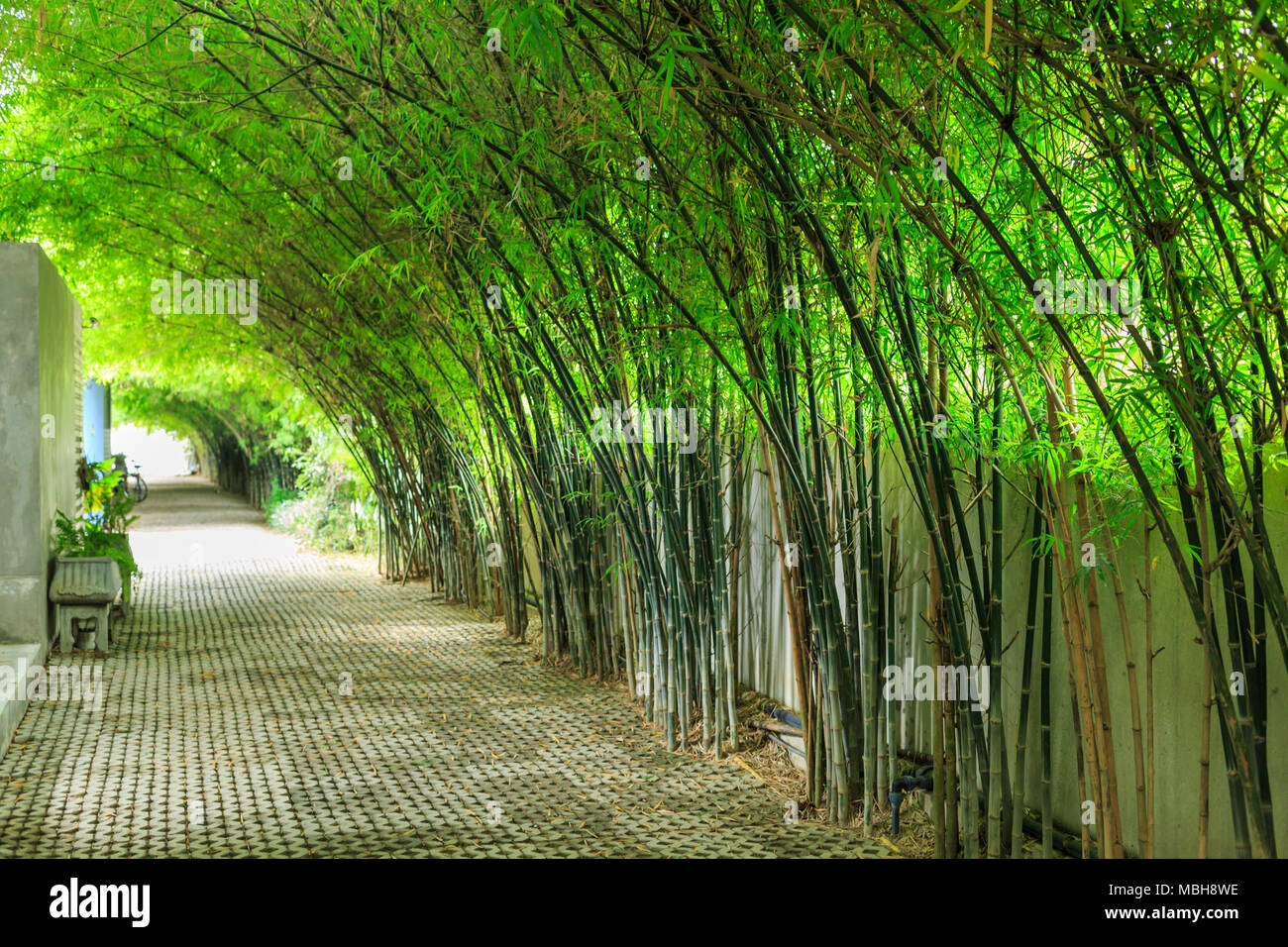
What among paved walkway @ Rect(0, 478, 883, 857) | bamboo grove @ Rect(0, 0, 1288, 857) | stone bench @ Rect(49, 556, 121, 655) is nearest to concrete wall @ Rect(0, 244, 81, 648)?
stone bench @ Rect(49, 556, 121, 655)

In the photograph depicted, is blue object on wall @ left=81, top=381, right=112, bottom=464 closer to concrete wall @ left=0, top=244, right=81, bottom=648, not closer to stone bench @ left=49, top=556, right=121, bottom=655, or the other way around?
stone bench @ left=49, top=556, right=121, bottom=655

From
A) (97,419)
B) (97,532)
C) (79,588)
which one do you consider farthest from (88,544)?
(97,419)

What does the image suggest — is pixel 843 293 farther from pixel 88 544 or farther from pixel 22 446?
pixel 88 544

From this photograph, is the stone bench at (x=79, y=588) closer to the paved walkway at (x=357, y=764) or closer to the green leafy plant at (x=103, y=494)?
the paved walkway at (x=357, y=764)

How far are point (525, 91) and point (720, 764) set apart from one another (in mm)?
2241

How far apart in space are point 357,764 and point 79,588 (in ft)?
7.65

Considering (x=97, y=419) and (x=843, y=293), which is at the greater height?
(x=97, y=419)

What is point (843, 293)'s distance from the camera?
2324 mm

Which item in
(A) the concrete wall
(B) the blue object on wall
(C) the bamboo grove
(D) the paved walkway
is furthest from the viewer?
(B) the blue object on wall

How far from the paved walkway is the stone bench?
0.19 meters

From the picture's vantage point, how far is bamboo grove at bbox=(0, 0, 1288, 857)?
1826 millimetres

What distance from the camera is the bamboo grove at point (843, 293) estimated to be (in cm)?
183

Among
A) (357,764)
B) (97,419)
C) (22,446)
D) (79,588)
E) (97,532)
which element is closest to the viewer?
(357,764)

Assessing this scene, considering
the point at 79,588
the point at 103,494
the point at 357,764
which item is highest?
the point at 103,494
